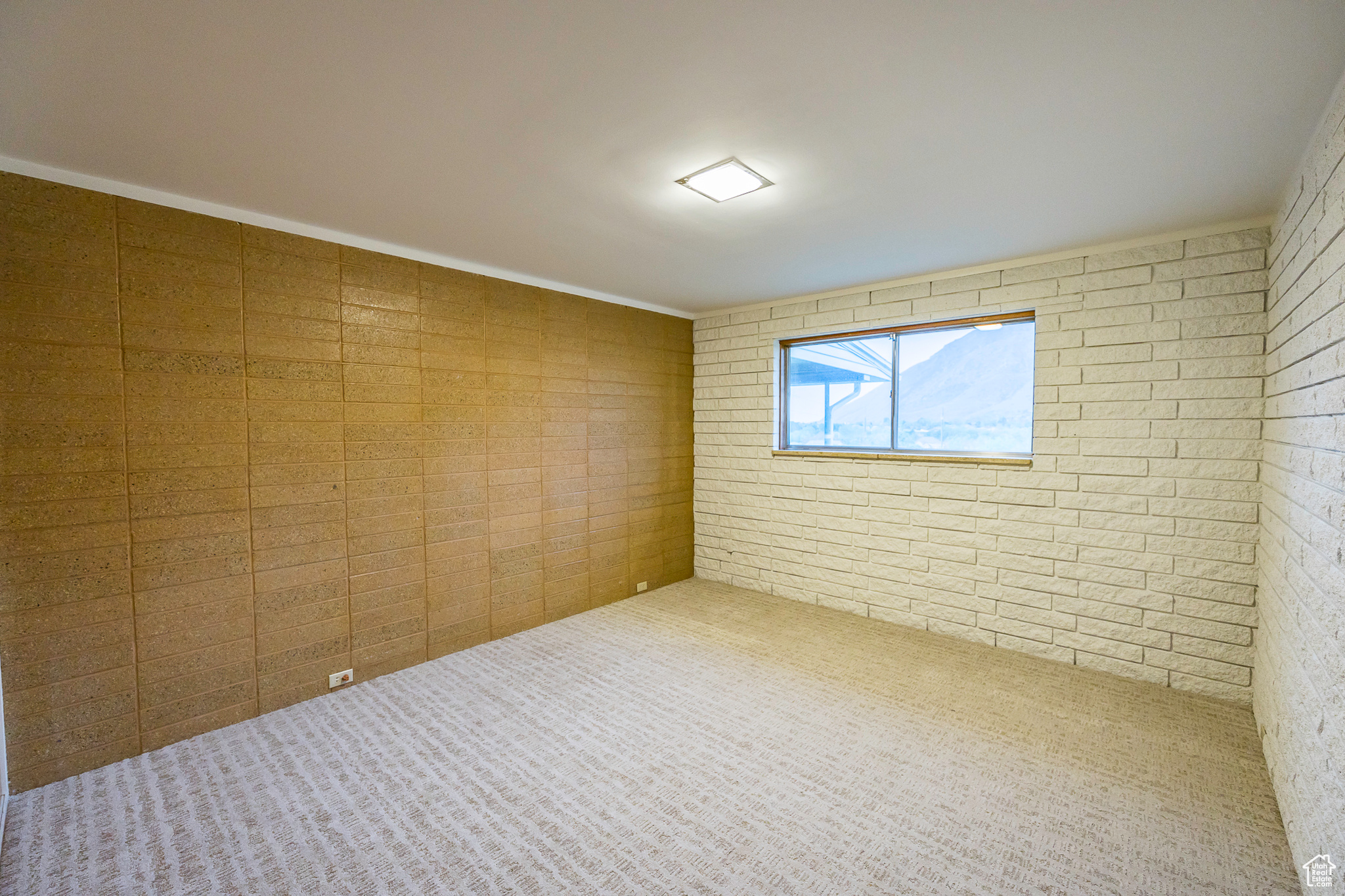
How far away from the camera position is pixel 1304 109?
66.8 inches

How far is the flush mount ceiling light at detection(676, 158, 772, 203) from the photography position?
2.10 meters

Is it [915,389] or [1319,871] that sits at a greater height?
[915,389]

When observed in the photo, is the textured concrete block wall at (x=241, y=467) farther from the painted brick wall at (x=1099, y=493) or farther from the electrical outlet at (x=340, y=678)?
the painted brick wall at (x=1099, y=493)

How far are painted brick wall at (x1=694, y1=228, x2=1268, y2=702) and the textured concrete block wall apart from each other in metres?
2.39

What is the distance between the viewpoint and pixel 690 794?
2.12 metres

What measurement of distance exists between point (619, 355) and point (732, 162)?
98.1 inches

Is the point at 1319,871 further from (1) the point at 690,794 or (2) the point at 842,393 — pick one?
(2) the point at 842,393

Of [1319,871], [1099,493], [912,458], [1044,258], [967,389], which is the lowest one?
[1319,871]

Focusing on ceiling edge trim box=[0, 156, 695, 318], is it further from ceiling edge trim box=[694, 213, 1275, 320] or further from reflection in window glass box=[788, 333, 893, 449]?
reflection in window glass box=[788, 333, 893, 449]

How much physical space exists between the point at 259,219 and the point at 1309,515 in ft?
14.5

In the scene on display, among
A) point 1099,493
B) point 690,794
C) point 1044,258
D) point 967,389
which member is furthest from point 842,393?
point 690,794

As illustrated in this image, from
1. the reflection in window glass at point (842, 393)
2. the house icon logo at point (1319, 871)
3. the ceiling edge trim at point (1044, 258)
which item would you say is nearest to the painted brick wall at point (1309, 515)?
the house icon logo at point (1319, 871)

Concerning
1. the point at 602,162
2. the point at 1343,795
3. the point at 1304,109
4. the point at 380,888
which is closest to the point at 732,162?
the point at 602,162

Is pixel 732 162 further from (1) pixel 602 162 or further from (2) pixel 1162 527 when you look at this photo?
(2) pixel 1162 527
